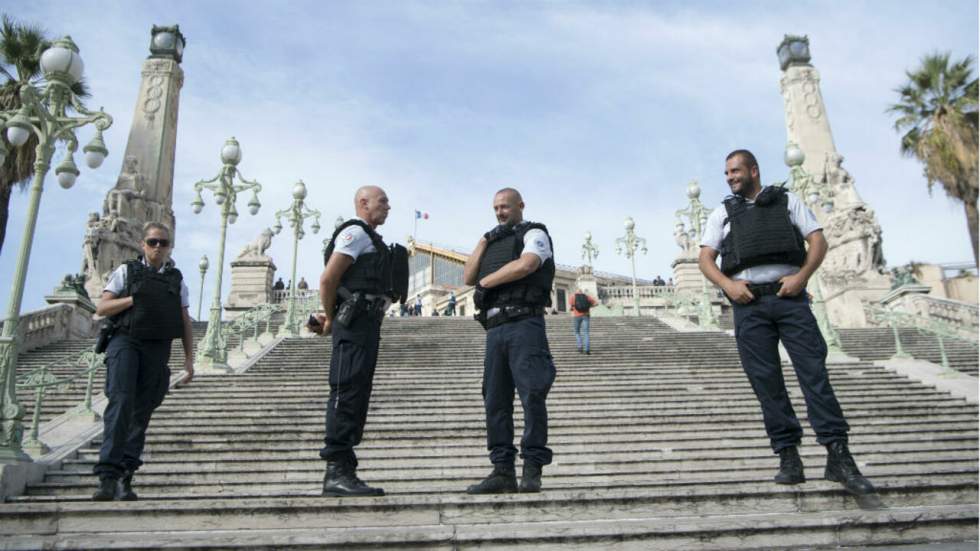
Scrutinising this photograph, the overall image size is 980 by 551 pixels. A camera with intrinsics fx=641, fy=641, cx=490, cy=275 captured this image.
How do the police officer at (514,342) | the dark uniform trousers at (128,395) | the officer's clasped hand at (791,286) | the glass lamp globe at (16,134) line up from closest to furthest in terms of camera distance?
the officer's clasped hand at (791,286), the police officer at (514,342), the dark uniform trousers at (128,395), the glass lamp globe at (16,134)

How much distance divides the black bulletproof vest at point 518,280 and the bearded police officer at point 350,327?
Answer: 65cm

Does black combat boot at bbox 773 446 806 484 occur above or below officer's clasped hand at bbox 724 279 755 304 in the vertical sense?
below

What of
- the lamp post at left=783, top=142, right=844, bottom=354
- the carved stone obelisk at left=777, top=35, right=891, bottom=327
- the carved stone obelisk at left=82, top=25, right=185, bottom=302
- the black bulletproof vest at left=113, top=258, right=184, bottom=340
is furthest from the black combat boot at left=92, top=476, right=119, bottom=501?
the carved stone obelisk at left=82, top=25, right=185, bottom=302

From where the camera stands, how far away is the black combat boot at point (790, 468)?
11.9ft

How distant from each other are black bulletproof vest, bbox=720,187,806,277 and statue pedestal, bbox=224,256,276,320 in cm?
2996

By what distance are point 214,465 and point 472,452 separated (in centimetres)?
278

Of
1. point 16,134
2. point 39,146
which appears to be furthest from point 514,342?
point 16,134

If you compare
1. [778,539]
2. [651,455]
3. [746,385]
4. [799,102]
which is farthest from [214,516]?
[799,102]

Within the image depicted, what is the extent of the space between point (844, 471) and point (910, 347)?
15.8m

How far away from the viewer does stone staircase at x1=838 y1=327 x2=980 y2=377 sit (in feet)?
48.5

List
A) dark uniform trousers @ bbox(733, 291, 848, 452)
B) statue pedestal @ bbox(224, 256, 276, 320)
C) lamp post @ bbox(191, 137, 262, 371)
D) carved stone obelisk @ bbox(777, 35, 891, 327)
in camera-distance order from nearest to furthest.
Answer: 1. dark uniform trousers @ bbox(733, 291, 848, 452)
2. lamp post @ bbox(191, 137, 262, 371)
3. carved stone obelisk @ bbox(777, 35, 891, 327)
4. statue pedestal @ bbox(224, 256, 276, 320)

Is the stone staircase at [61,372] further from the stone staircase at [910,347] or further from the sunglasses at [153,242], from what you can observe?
the stone staircase at [910,347]

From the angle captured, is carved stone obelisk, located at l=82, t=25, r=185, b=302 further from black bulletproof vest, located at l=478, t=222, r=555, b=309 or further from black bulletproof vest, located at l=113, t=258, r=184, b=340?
black bulletproof vest, located at l=478, t=222, r=555, b=309

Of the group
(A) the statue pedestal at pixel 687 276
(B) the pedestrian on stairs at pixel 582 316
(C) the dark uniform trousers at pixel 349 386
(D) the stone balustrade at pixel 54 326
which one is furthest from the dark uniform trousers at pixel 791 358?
(A) the statue pedestal at pixel 687 276
